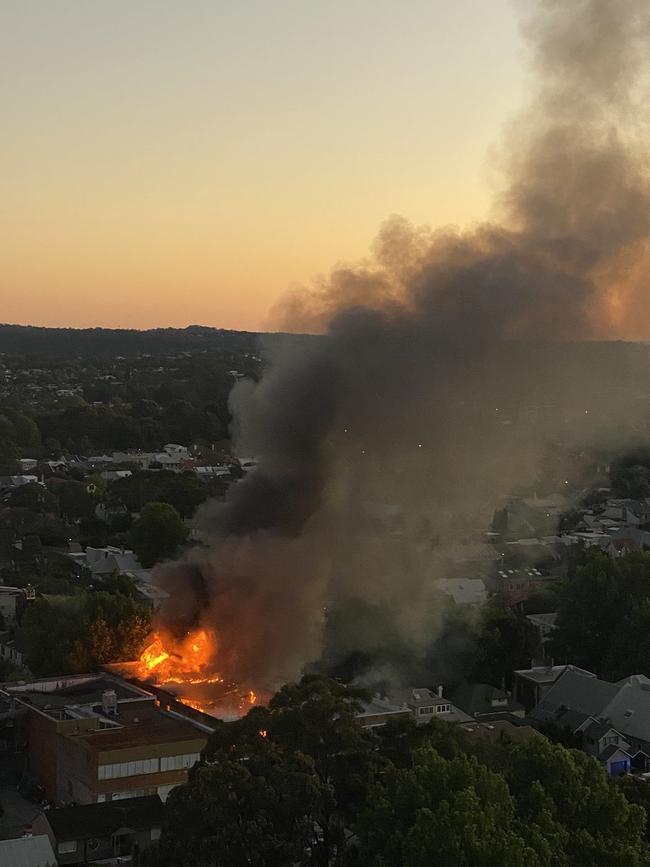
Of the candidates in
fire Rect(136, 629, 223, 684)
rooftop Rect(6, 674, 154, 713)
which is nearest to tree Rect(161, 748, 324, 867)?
rooftop Rect(6, 674, 154, 713)

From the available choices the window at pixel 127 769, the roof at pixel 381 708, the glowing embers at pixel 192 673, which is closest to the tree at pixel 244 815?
the window at pixel 127 769

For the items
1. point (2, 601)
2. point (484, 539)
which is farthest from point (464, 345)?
point (484, 539)

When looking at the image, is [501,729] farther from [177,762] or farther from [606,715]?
[177,762]

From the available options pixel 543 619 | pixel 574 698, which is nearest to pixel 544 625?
pixel 543 619

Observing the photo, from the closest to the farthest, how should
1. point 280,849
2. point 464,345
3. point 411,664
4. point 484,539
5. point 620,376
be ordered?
point 280,849 < point 464,345 < point 411,664 < point 620,376 < point 484,539

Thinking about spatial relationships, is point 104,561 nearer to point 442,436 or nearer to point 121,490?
point 121,490

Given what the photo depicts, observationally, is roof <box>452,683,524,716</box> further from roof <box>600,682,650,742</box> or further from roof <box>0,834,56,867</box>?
roof <box>0,834,56,867</box>
